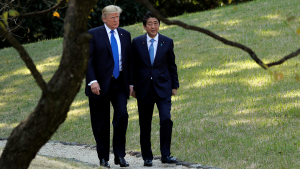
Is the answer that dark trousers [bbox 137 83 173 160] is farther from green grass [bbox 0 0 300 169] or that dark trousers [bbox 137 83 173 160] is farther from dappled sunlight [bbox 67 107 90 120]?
dappled sunlight [bbox 67 107 90 120]

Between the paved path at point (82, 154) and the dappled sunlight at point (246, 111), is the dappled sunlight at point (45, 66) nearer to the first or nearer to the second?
→ the paved path at point (82, 154)

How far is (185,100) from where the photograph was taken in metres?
9.91

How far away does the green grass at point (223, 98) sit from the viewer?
6749 mm

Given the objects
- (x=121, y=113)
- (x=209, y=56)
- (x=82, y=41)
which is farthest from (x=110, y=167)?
(x=209, y=56)

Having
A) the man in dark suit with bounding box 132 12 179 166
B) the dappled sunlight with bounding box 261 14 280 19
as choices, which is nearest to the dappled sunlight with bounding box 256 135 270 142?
the man in dark suit with bounding box 132 12 179 166

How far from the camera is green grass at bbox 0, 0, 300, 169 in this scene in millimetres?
6749

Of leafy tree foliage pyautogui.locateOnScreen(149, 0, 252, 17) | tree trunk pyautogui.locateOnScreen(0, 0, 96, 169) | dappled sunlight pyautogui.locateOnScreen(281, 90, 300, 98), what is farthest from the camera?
leafy tree foliage pyautogui.locateOnScreen(149, 0, 252, 17)

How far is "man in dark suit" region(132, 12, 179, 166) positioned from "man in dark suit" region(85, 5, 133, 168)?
0.54 feet

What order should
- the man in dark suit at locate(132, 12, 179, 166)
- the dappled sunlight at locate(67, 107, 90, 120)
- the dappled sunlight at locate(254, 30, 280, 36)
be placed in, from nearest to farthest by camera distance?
the man in dark suit at locate(132, 12, 179, 166), the dappled sunlight at locate(67, 107, 90, 120), the dappled sunlight at locate(254, 30, 280, 36)

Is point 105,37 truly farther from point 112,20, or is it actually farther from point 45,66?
point 45,66

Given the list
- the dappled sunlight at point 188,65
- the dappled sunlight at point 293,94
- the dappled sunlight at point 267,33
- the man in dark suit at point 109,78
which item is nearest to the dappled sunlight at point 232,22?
the dappled sunlight at point 267,33

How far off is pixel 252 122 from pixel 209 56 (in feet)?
16.1

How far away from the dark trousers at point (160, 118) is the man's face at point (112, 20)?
3.43ft

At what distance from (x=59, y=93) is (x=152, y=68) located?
2.97 m
